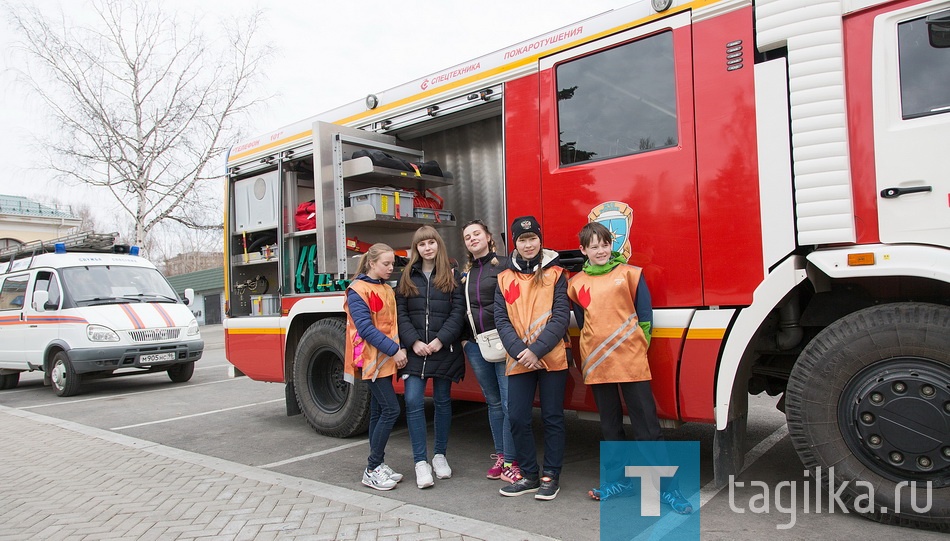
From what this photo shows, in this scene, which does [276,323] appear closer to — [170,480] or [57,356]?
[170,480]

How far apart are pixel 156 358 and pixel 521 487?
27.6ft

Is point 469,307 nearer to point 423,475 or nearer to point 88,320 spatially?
point 423,475

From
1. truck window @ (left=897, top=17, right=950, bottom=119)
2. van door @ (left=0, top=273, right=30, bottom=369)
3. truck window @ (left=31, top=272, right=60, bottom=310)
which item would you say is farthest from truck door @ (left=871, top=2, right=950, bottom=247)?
van door @ (left=0, top=273, right=30, bottom=369)

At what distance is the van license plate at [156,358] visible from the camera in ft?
34.3

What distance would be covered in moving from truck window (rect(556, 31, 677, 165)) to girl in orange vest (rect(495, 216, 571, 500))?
75cm

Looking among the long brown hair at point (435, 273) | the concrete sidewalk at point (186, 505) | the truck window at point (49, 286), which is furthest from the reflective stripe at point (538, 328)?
the truck window at point (49, 286)

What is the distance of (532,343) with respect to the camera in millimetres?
4113

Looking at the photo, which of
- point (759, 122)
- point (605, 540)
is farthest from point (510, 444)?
point (759, 122)

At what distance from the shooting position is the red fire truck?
10.8 feet

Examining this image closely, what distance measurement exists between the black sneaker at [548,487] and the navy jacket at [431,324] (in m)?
0.99

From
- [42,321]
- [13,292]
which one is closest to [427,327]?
[42,321]

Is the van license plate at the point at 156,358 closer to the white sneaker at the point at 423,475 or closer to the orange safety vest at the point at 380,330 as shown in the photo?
the orange safety vest at the point at 380,330

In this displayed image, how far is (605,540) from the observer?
3.50m

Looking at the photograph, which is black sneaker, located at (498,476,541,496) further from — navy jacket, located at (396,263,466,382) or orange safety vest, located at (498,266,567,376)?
navy jacket, located at (396,263,466,382)
